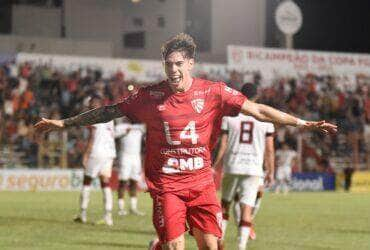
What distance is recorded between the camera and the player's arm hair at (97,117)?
851 centimetres

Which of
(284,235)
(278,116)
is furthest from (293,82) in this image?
(278,116)

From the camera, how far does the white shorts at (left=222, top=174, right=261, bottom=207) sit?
13.4 meters

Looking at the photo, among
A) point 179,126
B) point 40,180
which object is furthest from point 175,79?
point 40,180

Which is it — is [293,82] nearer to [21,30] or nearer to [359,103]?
[359,103]

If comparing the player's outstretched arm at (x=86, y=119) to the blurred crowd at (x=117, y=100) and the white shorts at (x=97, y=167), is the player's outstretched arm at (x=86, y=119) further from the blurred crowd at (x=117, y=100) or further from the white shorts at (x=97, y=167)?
the blurred crowd at (x=117, y=100)

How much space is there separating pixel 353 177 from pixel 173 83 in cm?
3157

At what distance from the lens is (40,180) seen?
1300 inches

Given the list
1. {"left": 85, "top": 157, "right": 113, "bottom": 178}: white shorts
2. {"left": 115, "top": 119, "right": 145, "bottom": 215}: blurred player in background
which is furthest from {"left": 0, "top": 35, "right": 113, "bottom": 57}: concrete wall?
{"left": 85, "top": 157, "right": 113, "bottom": 178}: white shorts

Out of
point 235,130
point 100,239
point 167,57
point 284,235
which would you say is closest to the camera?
point 167,57

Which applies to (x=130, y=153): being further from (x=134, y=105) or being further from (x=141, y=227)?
(x=134, y=105)

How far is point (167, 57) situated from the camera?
8.05 meters

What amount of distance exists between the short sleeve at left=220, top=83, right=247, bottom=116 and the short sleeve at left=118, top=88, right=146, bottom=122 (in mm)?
751

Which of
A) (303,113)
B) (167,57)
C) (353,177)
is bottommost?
(353,177)

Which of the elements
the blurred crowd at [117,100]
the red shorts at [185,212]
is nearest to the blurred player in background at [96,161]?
the red shorts at [185,212]
